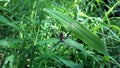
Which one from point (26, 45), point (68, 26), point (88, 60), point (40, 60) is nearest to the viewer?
point (68, 26)

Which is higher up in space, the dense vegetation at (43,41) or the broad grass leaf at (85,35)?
the broad grass leaf at (85,35)

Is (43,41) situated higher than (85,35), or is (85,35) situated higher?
(85,35)

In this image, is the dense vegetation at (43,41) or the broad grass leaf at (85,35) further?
the dense vegetation at (43,41)

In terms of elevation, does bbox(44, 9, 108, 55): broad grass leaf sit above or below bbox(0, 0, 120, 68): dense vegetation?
above

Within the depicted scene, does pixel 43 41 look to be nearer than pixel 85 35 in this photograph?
No

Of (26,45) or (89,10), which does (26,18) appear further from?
(89,10)

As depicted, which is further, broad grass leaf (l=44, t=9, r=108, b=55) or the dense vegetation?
the dense vegetation

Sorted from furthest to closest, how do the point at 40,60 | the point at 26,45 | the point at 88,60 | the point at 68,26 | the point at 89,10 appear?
the point at 89,10
the point at 88,60
the point at 26,45
the point at 40,60
the point at 68,26

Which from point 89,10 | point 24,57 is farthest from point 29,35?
Answer: point 89,10

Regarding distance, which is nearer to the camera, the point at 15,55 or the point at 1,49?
the point at 15,55

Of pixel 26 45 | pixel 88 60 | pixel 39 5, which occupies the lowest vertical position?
pixel 88 60

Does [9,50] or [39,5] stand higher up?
[39,5]
